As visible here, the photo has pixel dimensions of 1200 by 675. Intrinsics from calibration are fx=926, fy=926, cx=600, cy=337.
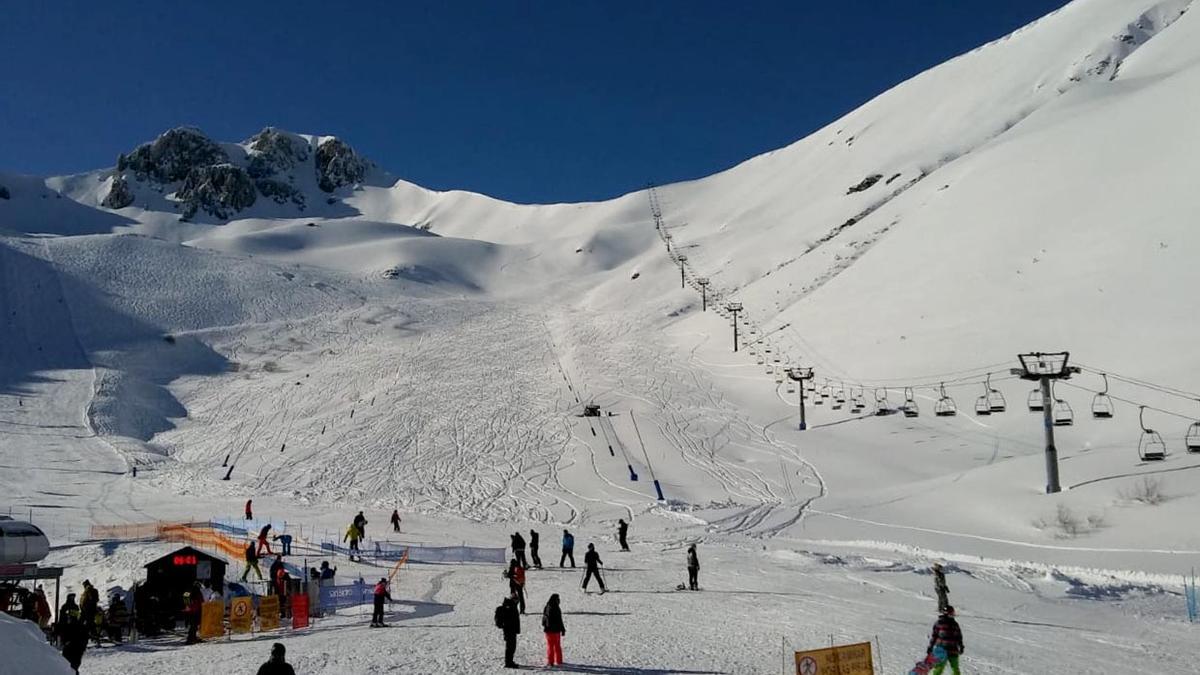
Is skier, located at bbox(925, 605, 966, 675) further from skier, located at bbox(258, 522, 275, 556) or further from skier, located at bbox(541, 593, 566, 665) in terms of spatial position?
skier, located at bbox(258, 522, 275, 556)

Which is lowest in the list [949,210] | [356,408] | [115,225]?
[356,408]

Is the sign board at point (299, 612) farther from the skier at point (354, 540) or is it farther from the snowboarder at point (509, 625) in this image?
the skier at point (354, 540)

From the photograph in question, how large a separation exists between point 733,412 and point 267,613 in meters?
37.5

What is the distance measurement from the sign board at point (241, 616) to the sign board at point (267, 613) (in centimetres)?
22

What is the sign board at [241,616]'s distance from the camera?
1823cm

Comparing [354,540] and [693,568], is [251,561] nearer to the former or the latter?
[354,540]

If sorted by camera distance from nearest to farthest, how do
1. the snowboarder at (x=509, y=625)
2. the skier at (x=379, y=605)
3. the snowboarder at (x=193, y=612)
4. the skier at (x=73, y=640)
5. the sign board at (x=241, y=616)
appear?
1. the skier at (x=73, y=640)
2. the snowboarder at (x=509, y=625)
3. the snowboarder at (x=193, y=612)
4. the skier at (x=379, y=605)
5. the sign board at (x=241, y=616)

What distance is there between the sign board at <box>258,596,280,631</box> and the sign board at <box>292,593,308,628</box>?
1.19 feet

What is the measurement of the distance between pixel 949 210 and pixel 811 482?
4303 centimetres

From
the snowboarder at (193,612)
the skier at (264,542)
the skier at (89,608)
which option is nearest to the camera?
the skier at (89,608)

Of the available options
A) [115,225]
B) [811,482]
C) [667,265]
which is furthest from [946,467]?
[115,225]

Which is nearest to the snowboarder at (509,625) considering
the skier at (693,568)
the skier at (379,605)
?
the skier at (379,605)

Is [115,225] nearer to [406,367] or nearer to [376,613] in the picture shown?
[406,367]

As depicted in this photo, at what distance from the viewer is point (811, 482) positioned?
129ft
